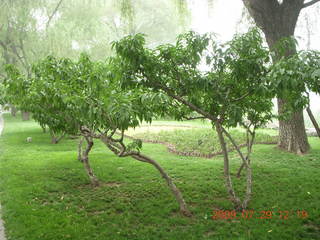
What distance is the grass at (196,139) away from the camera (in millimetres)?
9750

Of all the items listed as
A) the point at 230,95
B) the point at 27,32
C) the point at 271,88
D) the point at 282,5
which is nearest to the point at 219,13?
the point at 282,5

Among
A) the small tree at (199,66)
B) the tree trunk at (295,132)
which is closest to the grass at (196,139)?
the tree trunk at (295,132)

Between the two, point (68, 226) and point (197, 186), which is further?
point (197, 186)

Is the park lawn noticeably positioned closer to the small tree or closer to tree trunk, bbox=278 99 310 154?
tree trunk, bbox=278 99 310 154

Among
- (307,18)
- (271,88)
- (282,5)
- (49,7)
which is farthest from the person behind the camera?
(49,7)

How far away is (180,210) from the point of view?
490 centimetres

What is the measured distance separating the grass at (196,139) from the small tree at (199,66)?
16.4ft

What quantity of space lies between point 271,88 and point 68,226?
10.8 ft

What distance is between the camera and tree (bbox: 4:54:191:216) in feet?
11.5

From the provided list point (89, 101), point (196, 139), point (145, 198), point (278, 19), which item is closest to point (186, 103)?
point (89, 101)

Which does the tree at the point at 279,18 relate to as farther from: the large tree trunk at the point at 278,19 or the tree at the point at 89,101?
the tree at the point at 89,101

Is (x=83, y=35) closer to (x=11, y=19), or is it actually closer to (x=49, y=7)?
(x=49, y=7)
